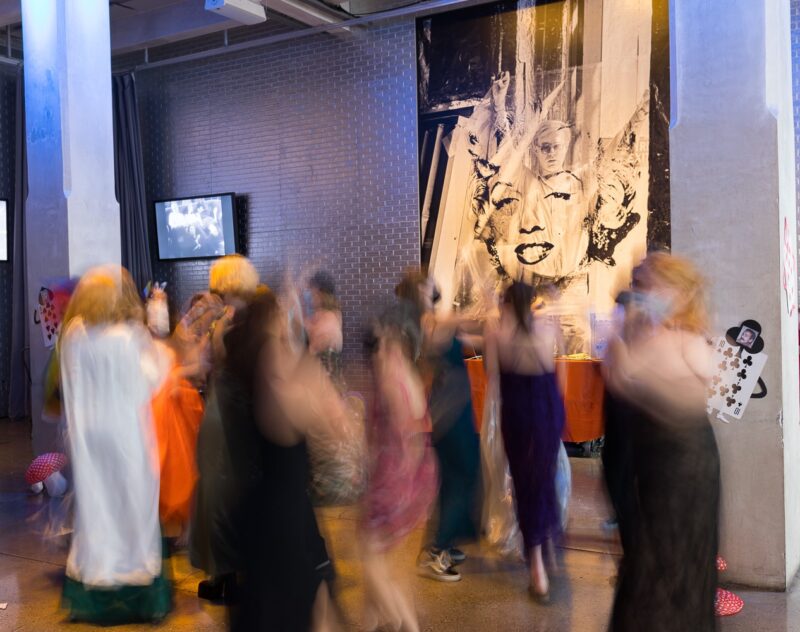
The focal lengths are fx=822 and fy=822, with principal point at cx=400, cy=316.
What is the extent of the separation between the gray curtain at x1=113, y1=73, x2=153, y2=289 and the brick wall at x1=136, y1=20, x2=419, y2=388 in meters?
0.28

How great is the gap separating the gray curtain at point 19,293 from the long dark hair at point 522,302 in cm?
881

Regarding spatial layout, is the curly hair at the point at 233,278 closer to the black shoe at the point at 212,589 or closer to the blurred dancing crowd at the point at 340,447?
the blurred dancing crowd at the point at 340,447

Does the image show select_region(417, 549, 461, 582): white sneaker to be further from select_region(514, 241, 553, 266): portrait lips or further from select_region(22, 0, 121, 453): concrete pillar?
select_region(514, 241, 553, 266): portrait lips

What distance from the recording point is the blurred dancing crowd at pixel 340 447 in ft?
8.94

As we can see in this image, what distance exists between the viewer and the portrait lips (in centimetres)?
854

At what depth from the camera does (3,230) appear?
11.1m

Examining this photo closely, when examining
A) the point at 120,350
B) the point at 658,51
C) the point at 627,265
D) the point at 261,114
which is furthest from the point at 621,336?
the point at 261,114

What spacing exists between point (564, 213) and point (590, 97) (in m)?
1.17

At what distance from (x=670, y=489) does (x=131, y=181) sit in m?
9.81

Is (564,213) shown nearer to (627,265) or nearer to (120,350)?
(627,265)

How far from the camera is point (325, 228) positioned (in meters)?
10.0

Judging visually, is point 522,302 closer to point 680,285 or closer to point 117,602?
point 680,285

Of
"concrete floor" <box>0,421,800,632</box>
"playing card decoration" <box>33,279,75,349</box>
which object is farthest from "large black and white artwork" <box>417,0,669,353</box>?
"playing card decoration" <box>33,279,75,349</box>

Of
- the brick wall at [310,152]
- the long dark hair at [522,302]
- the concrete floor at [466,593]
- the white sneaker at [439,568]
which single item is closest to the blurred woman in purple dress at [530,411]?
the long dark hair at [522,302]
